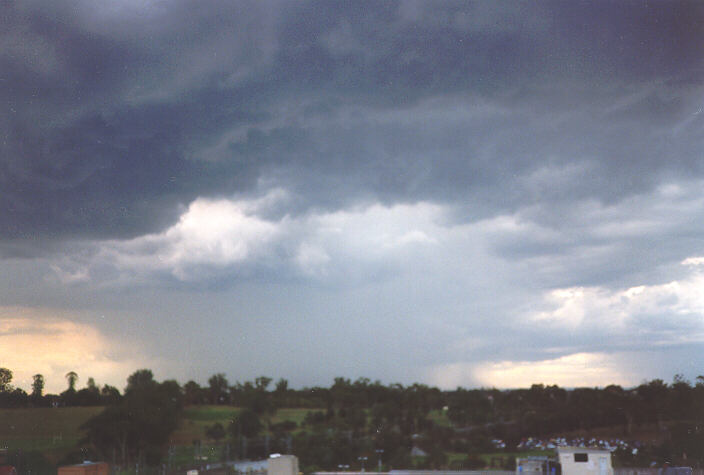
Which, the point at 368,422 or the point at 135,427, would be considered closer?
the point at 135,427

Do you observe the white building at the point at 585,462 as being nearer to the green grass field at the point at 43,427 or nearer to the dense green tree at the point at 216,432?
the green grass field at the point at 43,427

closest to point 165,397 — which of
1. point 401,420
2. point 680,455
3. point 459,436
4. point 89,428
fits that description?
point 89,428

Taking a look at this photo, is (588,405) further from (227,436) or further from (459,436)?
(227,436)

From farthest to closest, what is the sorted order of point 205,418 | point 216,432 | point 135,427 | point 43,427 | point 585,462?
point 205,418
point 216,432
point 43,427
point 135,427
point 585,462

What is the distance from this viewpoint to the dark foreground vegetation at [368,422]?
8619cm

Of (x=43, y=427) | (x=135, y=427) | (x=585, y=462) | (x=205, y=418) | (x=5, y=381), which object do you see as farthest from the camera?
(x=205, y=418)

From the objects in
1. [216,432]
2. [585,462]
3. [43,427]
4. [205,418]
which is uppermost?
[585,462]

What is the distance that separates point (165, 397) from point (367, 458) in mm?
30656

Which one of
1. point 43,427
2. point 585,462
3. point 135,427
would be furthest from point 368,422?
point 585,462

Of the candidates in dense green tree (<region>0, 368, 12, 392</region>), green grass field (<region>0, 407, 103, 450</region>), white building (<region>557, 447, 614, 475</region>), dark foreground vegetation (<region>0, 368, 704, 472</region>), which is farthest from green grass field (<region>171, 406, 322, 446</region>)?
white building (<region>557, 447, 614, 475</region>)

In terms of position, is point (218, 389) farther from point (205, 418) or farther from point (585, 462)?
point (585, 462)

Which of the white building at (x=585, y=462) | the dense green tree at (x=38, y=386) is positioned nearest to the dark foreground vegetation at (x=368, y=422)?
the dense green tree at (x=38, y=386)

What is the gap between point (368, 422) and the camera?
346ft

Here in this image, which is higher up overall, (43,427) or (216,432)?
(43,427)
